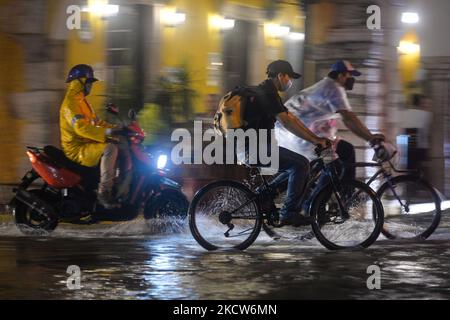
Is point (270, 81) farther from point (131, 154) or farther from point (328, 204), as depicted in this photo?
point (131, 154)

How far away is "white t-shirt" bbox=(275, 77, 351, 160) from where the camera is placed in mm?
9219

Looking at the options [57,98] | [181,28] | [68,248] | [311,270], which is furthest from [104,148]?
[181,28]

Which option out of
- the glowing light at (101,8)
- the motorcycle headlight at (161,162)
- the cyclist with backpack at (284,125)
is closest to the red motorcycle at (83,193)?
the motorcycle headlight at (161,162)

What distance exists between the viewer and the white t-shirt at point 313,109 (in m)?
9.22

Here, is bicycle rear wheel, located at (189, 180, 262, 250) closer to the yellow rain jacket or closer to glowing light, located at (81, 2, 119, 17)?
the yellow rain jacket

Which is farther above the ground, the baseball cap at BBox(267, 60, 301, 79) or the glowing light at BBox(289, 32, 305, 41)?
the glowing light at BBox(289, 32, 305, 41)

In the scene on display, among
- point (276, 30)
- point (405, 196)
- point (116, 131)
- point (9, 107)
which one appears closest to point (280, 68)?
point (405, 196)

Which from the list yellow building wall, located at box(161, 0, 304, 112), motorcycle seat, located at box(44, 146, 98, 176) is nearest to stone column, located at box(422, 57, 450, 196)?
yellow building wall, located at box(161, 0, 304, 112)

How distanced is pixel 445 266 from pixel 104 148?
397cm

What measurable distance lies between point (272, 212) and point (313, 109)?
122cm

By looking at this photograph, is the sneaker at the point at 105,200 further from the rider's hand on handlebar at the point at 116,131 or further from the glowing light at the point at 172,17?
the glowing light at the point at 172,17

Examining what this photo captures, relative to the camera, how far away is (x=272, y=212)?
899 centimetres

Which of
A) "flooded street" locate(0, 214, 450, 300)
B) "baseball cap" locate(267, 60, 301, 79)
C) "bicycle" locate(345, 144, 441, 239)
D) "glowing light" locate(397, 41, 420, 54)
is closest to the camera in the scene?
"flooded street" locate(0, 214, 450, 300)

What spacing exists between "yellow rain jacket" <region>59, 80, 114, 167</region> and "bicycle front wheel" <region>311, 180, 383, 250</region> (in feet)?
8.64
